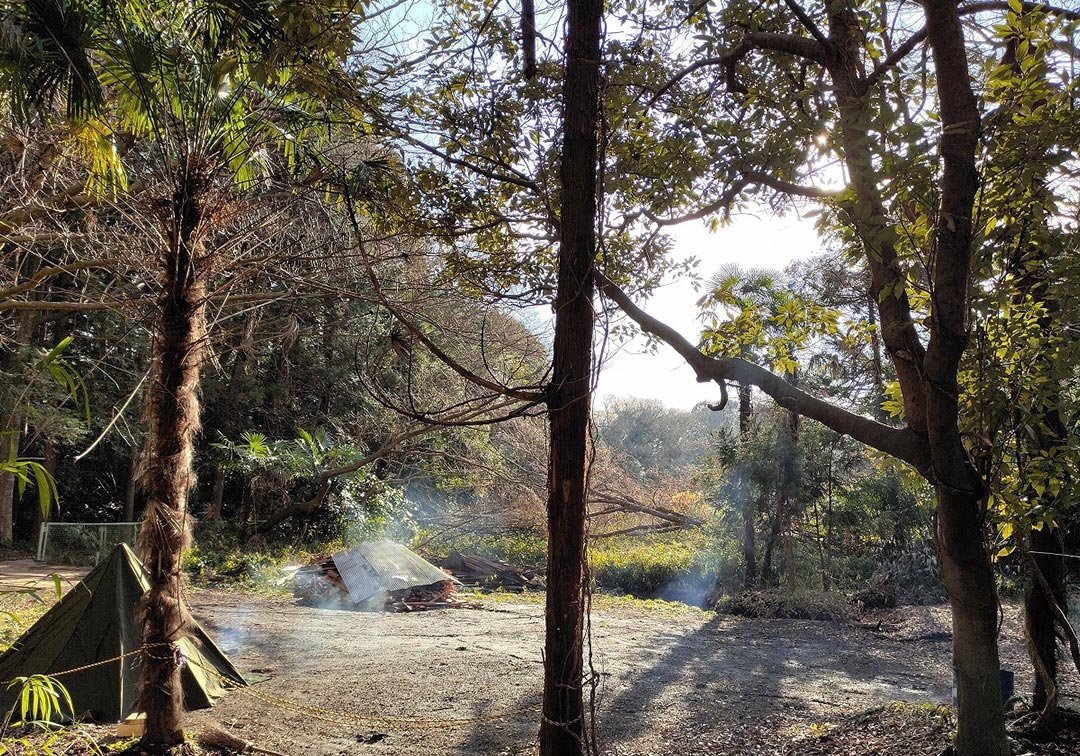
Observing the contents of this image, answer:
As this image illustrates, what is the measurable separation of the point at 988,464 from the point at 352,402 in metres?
16.9

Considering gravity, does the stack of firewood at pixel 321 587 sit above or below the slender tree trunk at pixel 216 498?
below

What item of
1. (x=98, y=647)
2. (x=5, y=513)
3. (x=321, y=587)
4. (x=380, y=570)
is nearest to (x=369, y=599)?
(x=380, y=570)

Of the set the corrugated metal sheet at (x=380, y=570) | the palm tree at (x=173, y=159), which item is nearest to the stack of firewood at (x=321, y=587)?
the corrugated metal sheet at (x=380, y=570)

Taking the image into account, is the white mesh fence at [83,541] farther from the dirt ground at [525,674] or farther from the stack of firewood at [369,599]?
the stack of firewood at [369,599]

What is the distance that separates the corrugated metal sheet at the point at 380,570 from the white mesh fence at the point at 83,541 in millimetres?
3786

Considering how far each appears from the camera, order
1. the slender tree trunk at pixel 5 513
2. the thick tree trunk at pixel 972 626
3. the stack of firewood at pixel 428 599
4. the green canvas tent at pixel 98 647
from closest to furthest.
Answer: the thick tree trunk at pixel 972 626 → the green canvas tent at pixel 98 647 → the stack of firewood at pixel 428 599 → the slender tree trunk at pixel 5 513

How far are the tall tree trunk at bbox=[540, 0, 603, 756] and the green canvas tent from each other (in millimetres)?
3507

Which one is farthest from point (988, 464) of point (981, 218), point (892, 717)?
point (892, 717)

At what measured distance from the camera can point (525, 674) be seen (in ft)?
24.9

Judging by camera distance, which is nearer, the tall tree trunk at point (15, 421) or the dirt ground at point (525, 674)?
the dirt ground at point (525, 674)

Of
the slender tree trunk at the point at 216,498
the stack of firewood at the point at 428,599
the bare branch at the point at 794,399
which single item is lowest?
the stack of firewood at the point at 428,599

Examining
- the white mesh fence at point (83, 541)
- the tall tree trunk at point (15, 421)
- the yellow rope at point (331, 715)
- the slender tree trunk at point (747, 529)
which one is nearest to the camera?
the yellow rope at point (331, 715)

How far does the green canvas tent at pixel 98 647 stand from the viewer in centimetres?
544

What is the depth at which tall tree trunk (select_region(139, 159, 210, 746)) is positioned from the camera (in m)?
4.59
